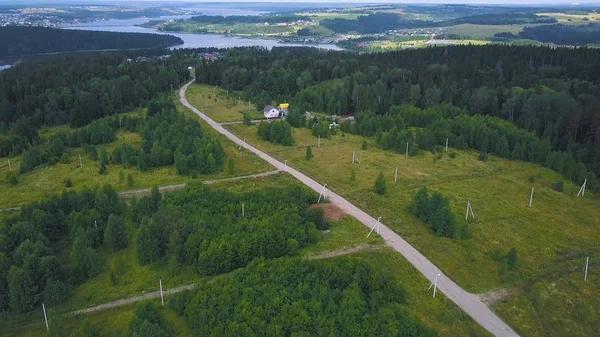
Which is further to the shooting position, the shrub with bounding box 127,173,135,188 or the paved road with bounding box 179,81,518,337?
the shrub with bounding box 127,173,135,188

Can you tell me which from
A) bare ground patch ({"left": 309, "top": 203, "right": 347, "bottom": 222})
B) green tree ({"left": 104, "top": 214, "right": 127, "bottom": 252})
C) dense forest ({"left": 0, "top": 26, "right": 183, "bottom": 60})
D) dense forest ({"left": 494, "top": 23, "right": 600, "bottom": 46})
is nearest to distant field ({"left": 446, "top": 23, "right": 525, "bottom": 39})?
dense forest ({"left": 494, "top": 23, "right": 600, "bottom": 46})

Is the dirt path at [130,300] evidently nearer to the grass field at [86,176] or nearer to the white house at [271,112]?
the grass field at [86,176]

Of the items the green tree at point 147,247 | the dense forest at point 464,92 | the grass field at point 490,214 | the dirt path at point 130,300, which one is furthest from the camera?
the dense forest at point 464,92

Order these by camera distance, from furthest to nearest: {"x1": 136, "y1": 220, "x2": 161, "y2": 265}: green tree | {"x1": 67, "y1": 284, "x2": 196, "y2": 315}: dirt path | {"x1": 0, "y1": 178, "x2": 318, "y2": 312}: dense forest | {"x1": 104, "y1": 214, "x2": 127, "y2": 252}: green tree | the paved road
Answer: {"x1": 104, "y1": 214, "x2": 127, "y2": 252}: green tree
{"x1": 136, "y1": 220, "x2": 161, "y2": 265}: green tree
{"x1": 0, "y1": 178, "x2": 318, "y2": 312}: dense forest
{"x1": 67, "y1": 284, "x2": 196, "y2": 315}: dirt path
the paved road

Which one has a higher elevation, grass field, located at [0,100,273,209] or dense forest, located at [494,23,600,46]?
dense forest, located at [494,23,600,46]

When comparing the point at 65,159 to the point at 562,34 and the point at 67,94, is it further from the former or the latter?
the point at 562,34

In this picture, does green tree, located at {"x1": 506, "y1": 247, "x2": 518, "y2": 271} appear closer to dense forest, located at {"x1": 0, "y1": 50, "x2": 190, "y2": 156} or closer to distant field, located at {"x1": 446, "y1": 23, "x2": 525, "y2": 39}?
dense forest, located at {"x1": 0, "y1": 50, "x2": 190, "y2": 156}

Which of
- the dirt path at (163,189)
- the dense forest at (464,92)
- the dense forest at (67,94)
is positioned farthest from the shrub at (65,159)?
the dense forest at (464,92)
